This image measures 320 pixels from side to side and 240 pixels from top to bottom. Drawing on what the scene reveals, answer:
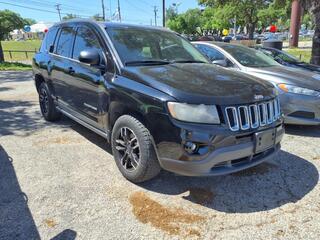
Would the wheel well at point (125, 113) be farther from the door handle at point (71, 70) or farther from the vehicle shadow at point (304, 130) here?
the vehicle shadow at point (304, 130)

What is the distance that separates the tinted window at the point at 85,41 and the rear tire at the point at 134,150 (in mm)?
1099

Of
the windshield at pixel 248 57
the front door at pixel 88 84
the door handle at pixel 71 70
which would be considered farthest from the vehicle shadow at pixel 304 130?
the door handle at pixel 71 70

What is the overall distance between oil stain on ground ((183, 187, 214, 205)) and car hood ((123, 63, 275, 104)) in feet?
3.54

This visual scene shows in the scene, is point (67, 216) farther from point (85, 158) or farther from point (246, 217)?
point (246, 217)

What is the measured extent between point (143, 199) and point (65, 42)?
9.65 ft

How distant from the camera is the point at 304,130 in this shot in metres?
5.59

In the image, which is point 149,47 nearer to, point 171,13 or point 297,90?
point 297,90

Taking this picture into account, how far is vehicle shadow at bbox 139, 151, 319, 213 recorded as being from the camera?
10.5 feet

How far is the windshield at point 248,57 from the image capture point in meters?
6.18

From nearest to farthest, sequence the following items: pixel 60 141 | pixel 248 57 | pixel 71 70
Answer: pixel 71 70, pixel 60 141, pixel 248 57

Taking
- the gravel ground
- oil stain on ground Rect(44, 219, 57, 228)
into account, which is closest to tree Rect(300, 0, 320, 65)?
the gravel ground

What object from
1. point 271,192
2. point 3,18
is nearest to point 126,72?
point 271,192

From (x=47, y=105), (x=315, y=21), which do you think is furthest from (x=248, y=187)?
(x=315, y=21)

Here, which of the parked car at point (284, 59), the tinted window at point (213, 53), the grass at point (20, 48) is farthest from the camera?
the grass at point (20, 48)
